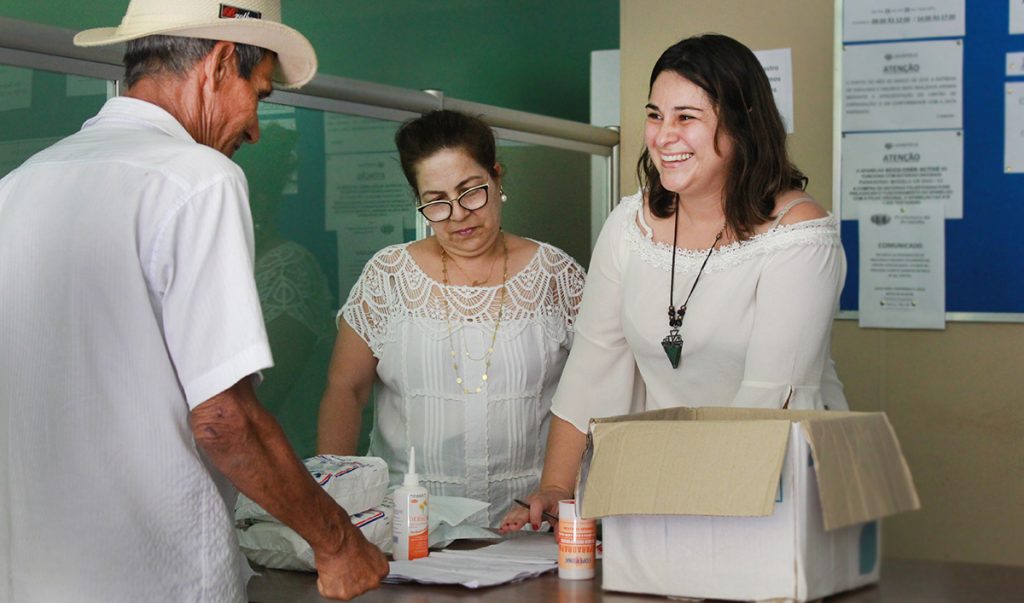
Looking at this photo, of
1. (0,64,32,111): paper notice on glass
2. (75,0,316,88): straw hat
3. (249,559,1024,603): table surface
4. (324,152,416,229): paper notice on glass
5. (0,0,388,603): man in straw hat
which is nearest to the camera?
(0,0,388,603): man in straw hat

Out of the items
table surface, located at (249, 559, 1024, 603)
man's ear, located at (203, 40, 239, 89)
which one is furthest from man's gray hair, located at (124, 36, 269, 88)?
table surface, located at (249, 559, 1024, 603)

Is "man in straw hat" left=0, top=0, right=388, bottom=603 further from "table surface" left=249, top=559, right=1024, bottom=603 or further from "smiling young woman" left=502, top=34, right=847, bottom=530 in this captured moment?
"smiling young woman" left=502, top=34, right=847, bottom=530

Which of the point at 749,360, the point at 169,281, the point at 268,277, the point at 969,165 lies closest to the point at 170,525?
the point at 169,281

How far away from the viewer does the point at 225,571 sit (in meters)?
1.54

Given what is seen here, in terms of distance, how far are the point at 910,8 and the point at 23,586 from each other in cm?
251

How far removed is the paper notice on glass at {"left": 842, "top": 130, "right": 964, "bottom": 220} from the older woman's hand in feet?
4.44

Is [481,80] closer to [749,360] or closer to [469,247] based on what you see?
[469,247]

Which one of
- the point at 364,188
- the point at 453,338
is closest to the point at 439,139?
the point at 364,188

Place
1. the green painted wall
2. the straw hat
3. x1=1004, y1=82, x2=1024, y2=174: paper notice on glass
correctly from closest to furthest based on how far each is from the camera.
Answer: the straw hat, x1=1004, y1=82, x2=1024, y2=174: paper notice on glass, the green painted wall

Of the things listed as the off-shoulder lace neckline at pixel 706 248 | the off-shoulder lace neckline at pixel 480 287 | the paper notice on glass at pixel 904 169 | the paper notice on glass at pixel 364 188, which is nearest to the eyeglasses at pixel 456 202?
the off-shoulder lace neckline at pixel 480 287

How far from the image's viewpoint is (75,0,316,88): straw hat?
157 centimetres

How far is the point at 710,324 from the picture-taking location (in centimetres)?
218

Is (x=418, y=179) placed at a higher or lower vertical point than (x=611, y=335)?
higher

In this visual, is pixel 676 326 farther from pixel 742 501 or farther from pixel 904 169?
pixel 904 169
